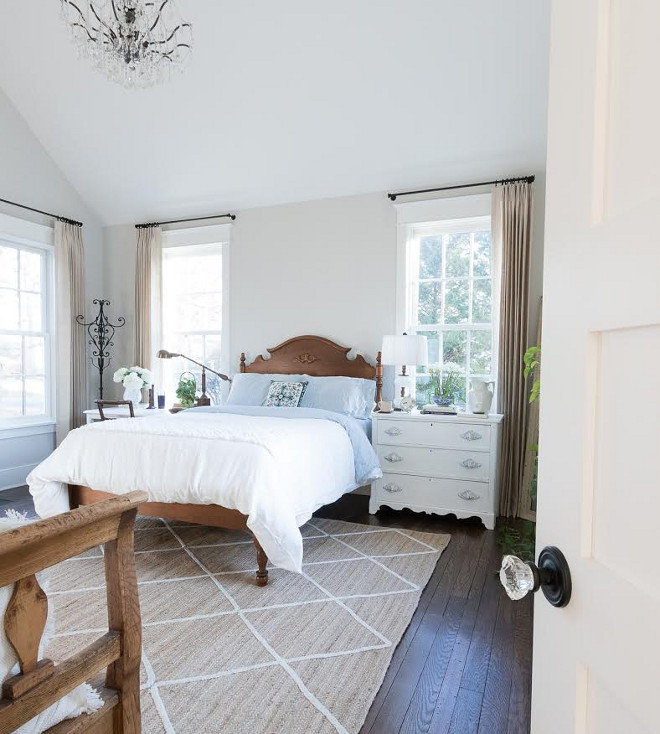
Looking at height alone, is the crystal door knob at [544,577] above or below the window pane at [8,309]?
below

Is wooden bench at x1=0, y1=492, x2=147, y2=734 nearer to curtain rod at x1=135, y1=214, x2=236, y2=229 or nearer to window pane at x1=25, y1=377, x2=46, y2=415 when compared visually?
curtain rod at x1=135, y1=214, x2=236, y2=229

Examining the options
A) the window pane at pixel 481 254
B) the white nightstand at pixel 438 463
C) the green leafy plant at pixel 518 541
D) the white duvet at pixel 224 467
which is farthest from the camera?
the window pane at pixel 481 254

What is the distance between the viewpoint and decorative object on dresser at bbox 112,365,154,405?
4.99m

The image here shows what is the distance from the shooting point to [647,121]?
52 centimetres

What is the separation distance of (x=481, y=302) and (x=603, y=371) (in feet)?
12.8

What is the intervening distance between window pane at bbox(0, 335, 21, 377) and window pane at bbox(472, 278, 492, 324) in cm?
437

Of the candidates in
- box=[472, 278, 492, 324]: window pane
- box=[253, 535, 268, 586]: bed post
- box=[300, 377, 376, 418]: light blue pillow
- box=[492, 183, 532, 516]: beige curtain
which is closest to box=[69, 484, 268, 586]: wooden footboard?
box=[253, 535, 268, 586]: bed post

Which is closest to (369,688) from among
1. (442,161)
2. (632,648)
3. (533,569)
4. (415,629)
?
(415,629)

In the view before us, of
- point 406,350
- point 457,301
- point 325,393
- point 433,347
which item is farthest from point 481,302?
point 325,393

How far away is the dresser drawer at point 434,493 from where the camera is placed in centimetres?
363

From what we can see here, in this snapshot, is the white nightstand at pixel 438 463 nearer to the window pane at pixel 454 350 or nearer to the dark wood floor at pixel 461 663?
the dark wood floor at pixel 461 663

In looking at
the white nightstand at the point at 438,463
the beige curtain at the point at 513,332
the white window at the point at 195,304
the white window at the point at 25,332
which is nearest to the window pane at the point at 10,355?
the white window at the point at 25,332

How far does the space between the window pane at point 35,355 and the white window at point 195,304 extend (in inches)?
46.1

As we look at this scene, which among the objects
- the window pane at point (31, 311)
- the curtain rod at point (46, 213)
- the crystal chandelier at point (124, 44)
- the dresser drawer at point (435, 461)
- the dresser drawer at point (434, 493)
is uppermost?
the crystal chandelier at point (124, 44)
